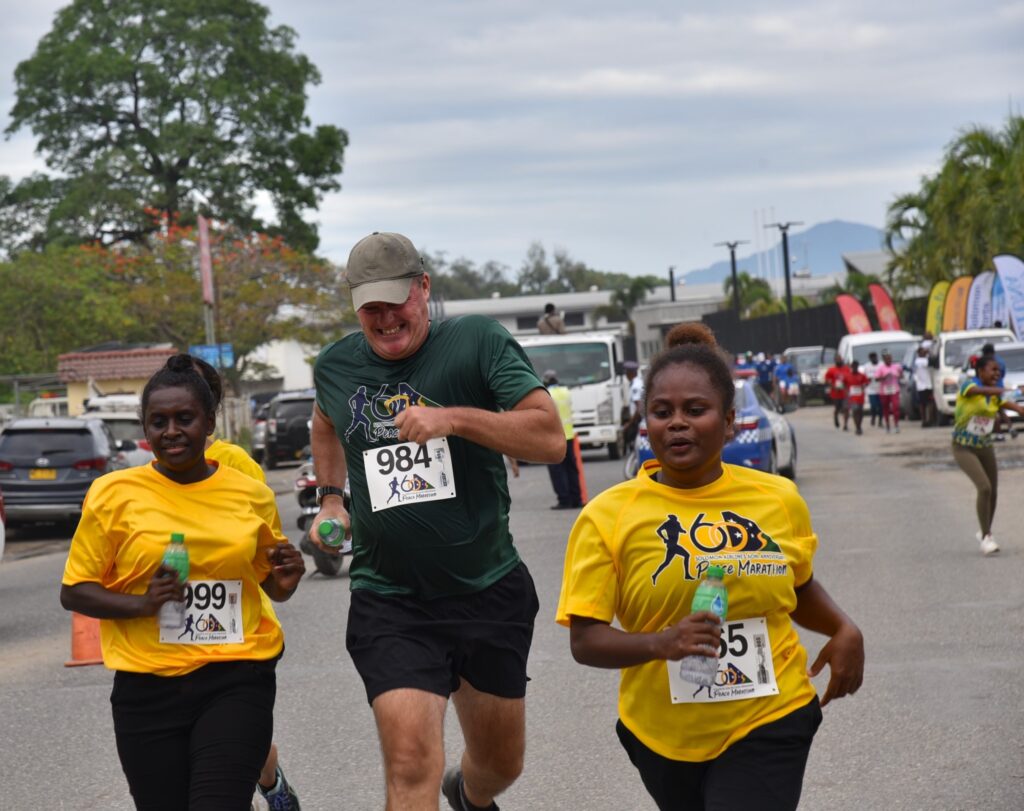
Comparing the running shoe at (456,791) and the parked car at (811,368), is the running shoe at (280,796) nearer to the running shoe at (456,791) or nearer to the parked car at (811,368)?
the running shoe at (456,791)

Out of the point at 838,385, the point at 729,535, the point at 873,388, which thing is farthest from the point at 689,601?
the point at 838,385

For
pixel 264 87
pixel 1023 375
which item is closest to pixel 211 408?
pixel 1023 375

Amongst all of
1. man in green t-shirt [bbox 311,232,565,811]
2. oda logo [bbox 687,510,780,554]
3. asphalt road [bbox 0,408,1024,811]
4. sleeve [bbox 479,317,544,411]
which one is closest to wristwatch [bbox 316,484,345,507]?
man in green t-shirt [bbox 311,232,565,811]

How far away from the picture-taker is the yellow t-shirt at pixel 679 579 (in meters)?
3.99

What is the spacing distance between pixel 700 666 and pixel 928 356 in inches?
1328

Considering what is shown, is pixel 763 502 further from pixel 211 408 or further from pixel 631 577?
pixel 211 408

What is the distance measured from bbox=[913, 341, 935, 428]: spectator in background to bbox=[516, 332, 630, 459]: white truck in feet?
25.5

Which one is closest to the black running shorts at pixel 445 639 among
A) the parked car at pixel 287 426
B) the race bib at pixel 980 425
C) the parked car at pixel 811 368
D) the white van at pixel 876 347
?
the race bib at pixel 980 425

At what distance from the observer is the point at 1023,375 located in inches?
1280

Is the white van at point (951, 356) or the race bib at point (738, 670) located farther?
the white van at point (951, 356)

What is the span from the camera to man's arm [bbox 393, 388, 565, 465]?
461cm

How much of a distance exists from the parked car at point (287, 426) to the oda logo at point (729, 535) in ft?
110

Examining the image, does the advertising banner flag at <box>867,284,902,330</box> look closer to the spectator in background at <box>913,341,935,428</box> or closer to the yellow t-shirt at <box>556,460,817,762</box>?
the spectator in background at <box>913,341,935,428</box>

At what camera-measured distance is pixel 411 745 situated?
4695 millimetres
